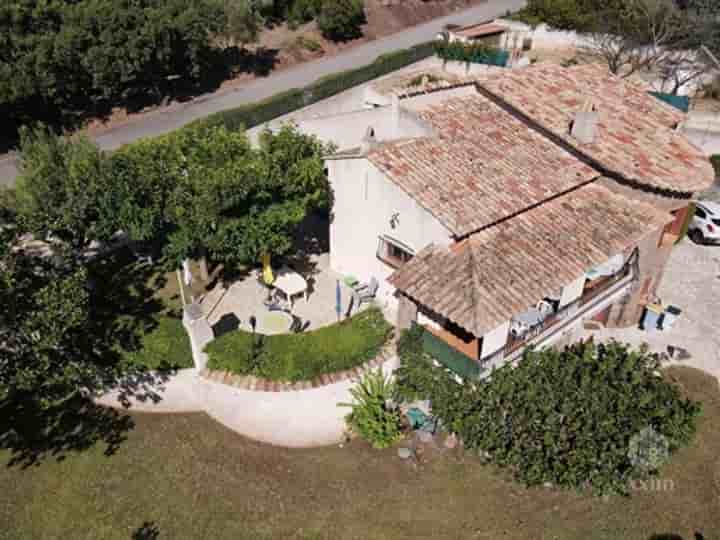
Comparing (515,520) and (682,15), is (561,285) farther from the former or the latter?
(682,15)

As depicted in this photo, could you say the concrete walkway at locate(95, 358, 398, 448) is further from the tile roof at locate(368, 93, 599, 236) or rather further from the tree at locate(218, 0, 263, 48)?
the tree at locate(218, 0, 263, 48)

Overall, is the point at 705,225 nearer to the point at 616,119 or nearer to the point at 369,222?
the point at 616,119

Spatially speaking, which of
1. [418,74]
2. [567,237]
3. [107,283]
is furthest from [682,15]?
[107,283]

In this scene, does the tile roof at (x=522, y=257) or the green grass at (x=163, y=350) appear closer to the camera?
the tile roof at (x=522, y=257)

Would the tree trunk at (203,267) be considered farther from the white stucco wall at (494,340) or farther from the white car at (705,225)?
the white car at (705,225)

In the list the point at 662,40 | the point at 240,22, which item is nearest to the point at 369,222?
the point at 240,22

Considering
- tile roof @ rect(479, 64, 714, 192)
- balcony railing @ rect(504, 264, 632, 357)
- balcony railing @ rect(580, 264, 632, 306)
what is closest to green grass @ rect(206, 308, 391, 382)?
balcony railing @ rect(504, 264, 632, 357)

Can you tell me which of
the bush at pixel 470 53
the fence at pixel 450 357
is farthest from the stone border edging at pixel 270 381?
the bush at pixel 470 53
